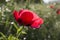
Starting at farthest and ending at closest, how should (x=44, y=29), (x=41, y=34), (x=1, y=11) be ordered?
(x=44, y=29) < (x=41, y=34) < (x=1, y=11)

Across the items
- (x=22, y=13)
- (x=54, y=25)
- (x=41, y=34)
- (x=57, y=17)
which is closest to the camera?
(x=22, y=13)

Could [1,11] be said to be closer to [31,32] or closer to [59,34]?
[31,32]

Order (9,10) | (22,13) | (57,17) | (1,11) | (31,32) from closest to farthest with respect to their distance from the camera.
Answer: (22,13) → (1,11) → (9,10) → (31,32) → (57,17)

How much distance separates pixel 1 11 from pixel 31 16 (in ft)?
1.08

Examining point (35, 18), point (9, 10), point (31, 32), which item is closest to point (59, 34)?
point (31, 32)

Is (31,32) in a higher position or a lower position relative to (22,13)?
lower

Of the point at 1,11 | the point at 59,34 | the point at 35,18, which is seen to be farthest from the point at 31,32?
the point at 35,18

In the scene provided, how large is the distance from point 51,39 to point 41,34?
0.13 meters

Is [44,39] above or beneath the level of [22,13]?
beneath

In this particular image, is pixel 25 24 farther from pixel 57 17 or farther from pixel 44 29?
pixel 57 17

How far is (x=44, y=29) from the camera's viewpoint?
6.91 feet

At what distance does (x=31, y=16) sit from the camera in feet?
3.02

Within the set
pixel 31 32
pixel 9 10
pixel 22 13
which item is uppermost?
pixel 22 13

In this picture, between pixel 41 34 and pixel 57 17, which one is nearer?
pixel 41 34
